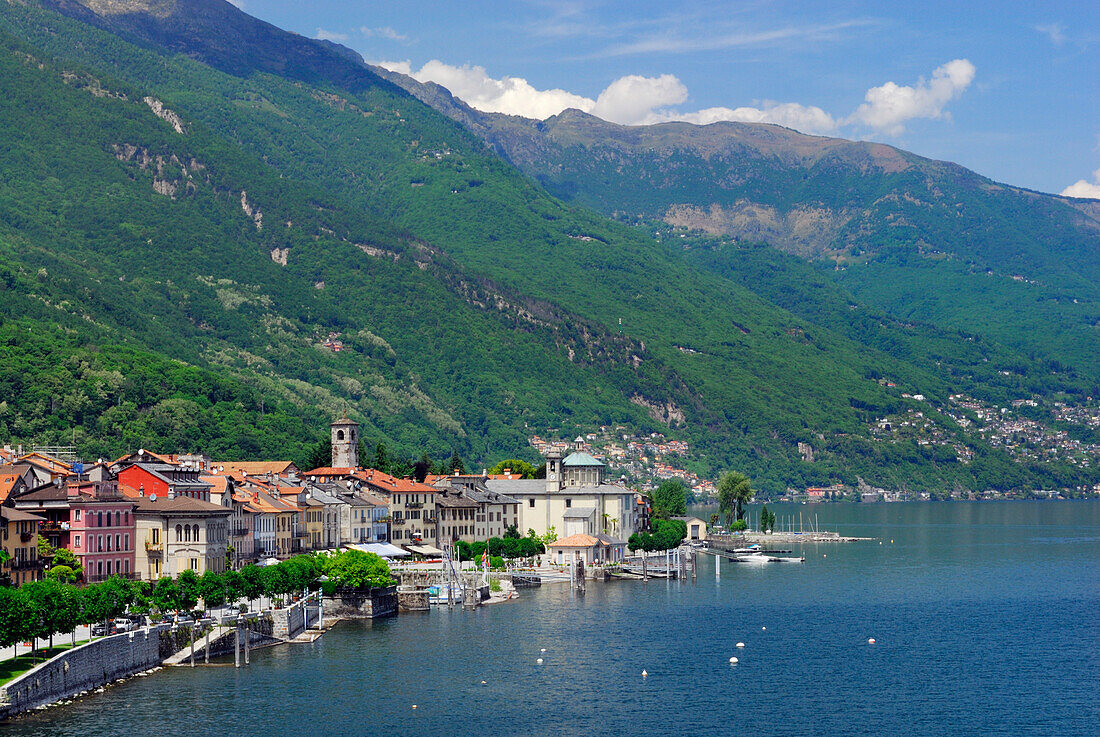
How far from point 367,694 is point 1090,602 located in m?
82.8

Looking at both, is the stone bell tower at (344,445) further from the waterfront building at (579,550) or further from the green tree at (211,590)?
the green tree at (211,590)

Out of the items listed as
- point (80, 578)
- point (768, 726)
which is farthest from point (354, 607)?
point (768, 726)

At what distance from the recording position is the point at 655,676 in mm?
97188

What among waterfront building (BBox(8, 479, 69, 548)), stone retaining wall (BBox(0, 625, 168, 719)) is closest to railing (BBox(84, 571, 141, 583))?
waterfront building (BBox(8, 479, 69, 548))

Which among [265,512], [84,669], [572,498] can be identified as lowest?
[84,669]

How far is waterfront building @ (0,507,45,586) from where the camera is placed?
89.8 metres

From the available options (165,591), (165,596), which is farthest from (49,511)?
(165,596)

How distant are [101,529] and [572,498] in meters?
91.9

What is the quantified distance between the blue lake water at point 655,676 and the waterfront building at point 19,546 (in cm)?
1153

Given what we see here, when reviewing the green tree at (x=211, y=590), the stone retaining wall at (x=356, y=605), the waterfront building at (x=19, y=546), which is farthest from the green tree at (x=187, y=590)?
the stone retaining wall at (x=356, y=605)

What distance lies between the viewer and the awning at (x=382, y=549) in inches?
5650

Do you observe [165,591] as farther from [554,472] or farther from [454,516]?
[554,472]

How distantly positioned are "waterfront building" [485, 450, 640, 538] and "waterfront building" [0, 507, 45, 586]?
3673 inches

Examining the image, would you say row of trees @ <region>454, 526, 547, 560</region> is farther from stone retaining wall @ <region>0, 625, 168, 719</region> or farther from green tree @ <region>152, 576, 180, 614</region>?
stone retaining wall @ <region>0, 625, 168, 719</region>
